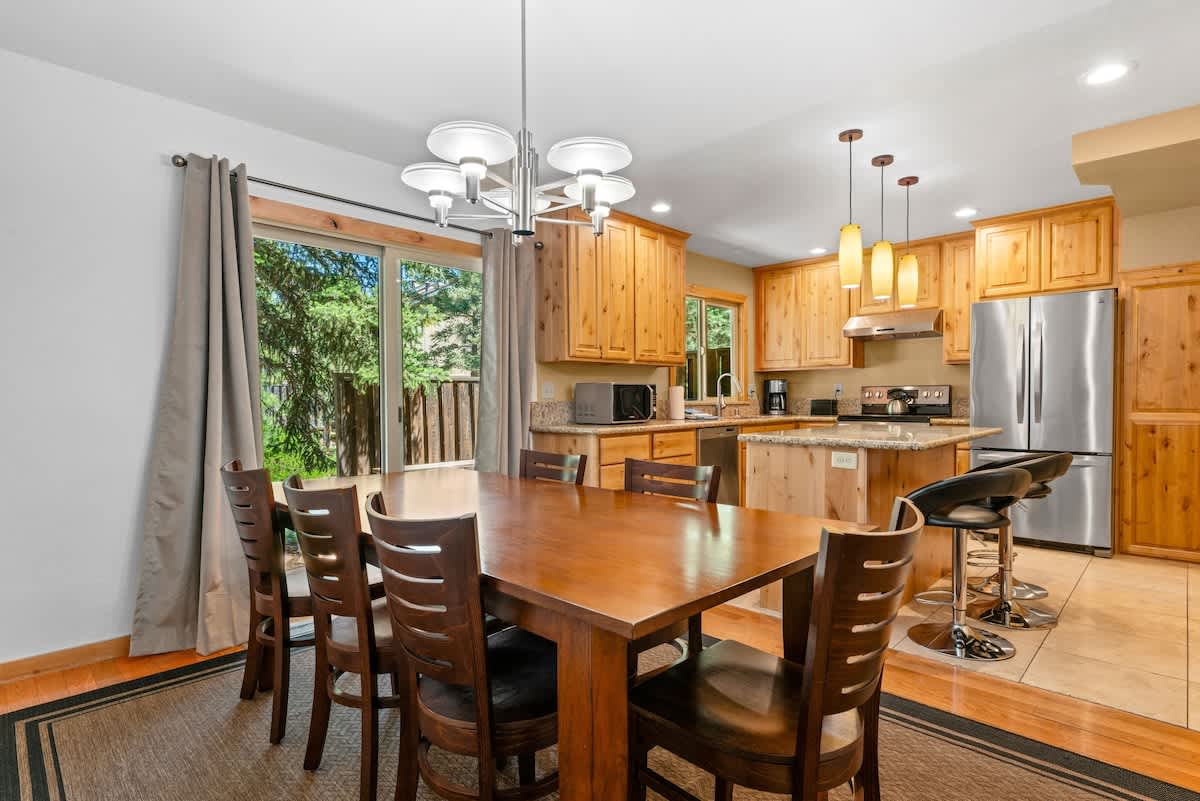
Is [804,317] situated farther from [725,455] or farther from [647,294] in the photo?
[647,294]

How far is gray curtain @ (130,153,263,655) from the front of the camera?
2689mm

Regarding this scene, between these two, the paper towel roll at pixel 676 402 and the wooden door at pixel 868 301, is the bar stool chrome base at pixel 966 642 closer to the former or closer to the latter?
the paper towel roll at pixel 676 402

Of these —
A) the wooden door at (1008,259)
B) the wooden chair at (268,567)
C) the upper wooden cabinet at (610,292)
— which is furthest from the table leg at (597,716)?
the wooden door at (1008,259)

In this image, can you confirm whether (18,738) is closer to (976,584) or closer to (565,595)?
(565,595)

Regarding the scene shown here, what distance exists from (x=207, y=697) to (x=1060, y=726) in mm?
3018

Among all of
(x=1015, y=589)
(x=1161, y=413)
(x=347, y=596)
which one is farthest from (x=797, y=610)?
(x=1161, y=413)

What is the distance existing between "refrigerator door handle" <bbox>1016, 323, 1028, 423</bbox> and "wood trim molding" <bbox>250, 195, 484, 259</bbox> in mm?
3865

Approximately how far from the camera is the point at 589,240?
4.29m

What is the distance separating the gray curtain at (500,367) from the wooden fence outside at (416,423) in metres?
0.15

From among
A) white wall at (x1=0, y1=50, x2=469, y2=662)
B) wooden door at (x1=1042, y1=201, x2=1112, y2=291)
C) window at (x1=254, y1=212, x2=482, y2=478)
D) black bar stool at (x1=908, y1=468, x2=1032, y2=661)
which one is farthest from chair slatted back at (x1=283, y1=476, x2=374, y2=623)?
wooden door at (x1=1042, y1=201, x2=1112, y2=291)

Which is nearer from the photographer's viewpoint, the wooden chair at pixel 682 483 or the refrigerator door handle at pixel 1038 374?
the wooden chair at pixel 682 483

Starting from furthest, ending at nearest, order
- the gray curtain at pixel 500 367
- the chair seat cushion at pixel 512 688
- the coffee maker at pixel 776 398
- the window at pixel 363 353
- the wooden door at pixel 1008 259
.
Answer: the coffee maker at pixel 776 398
the wooden door at pixel 1008 259
the gray curtain at pixel 500 367
the window at pixel 363 353
the chair seat cushion at pixel 512 688

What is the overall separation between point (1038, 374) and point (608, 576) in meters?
4.42

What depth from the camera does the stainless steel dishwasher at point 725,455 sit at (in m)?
4.91
